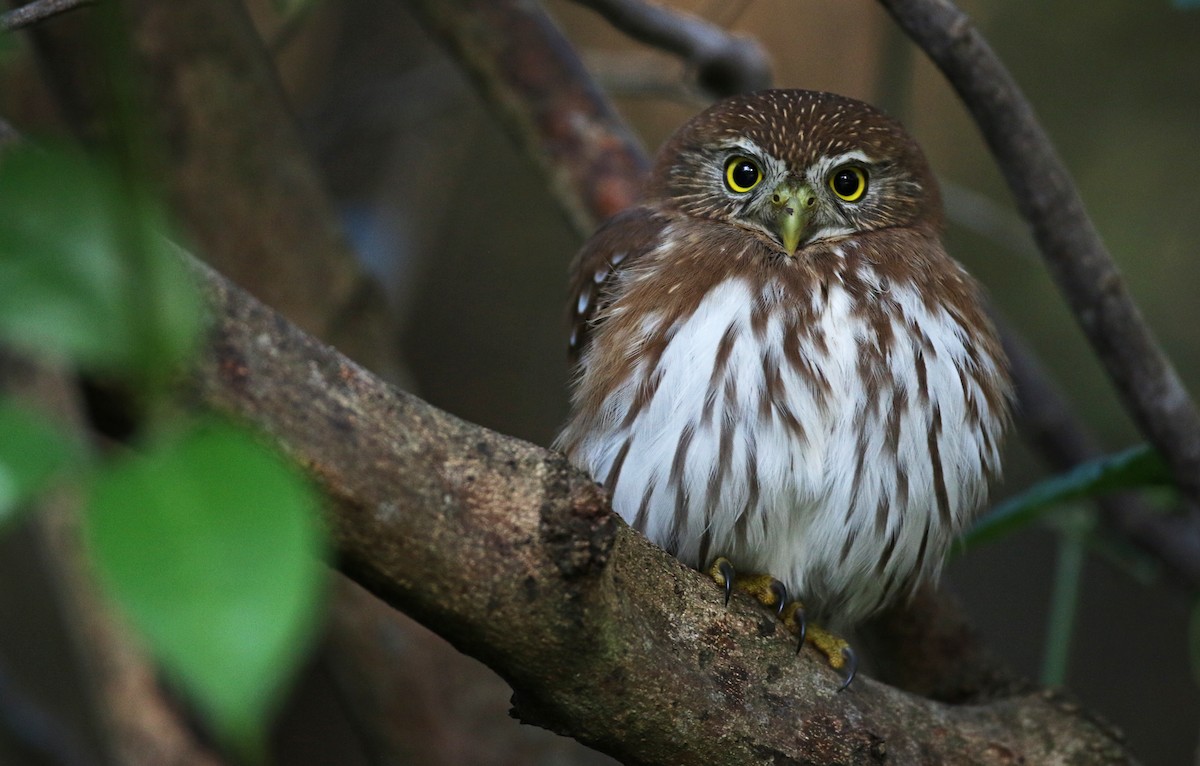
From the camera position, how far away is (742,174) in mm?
3160

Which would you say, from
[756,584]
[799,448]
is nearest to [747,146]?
[799,448]

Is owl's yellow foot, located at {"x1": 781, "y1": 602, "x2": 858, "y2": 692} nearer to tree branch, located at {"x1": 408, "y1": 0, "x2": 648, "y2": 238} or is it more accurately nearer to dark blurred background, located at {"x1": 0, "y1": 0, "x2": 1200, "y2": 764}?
tree branch, located at {"x1": 408, "y1": 0, "x2": 648, "y2": 238}

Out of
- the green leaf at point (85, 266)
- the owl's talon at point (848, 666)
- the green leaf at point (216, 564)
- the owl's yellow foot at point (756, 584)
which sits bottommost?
the owl's yellow foot at point (756, 584)

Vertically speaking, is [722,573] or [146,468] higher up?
[146,468]

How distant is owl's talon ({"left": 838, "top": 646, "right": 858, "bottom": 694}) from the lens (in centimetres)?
237

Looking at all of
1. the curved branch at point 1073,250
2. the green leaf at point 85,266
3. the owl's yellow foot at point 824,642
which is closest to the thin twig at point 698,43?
the curved branch at point 1073,250

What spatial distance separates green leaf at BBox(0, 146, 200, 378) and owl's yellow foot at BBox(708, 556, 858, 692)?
1.89 meters

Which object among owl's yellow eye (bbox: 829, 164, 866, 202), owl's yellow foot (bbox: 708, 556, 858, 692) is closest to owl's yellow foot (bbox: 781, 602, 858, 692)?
owl's yellow foot (bbox: 708, 556, 858, 692)

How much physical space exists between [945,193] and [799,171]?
72.0 inches

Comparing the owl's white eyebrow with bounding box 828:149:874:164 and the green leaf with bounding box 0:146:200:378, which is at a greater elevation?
the owl's white eyebrow with bounding box 828:149:874:164

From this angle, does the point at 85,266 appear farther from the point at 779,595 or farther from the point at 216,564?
the point at 779,595

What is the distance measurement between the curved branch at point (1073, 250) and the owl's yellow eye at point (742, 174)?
59 cm

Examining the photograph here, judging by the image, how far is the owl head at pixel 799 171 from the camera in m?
3.04

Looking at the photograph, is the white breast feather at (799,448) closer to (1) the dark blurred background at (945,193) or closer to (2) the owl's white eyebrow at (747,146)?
(2) the owl's white eyebrow at (747,146)
